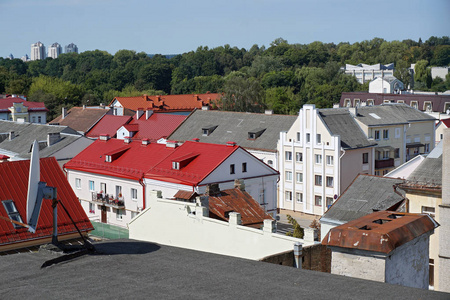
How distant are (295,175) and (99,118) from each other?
29.7 metres

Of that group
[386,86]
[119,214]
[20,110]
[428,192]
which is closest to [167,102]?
[20,110]

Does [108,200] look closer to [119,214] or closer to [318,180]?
[119,214]

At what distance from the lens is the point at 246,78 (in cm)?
13262

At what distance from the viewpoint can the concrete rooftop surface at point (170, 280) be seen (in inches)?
395

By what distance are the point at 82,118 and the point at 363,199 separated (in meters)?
52.3

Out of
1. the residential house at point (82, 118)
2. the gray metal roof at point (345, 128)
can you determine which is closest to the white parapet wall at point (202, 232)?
the gray metal roof at point (345, 128)

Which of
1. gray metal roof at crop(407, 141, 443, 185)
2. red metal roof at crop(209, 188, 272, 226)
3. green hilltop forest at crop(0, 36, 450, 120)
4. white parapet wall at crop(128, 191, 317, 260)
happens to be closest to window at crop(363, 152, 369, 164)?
red metal roof at crop(209, 188, 272, 226)

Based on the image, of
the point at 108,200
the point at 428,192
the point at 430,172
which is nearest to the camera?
the point at 428,192

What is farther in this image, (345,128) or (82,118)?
(82,118)

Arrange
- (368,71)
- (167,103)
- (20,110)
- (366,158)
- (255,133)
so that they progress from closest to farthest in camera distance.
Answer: (366,158)
(255,133)
(20,110)
(167,103)
(368,71)

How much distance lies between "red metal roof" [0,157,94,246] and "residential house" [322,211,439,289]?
13.8m

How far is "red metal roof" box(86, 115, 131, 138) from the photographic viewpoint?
66.2m

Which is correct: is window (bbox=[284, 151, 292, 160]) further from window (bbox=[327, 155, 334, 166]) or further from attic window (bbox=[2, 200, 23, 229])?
attic window (bbox=[2, 200, 23, 229])

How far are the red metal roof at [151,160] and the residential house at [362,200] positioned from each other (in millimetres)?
10176
